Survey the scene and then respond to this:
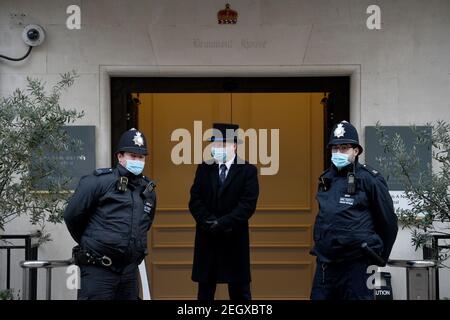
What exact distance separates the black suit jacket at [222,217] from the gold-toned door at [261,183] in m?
2.04

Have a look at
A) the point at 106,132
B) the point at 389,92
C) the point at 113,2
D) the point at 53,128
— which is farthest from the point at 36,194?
the point at 389,92

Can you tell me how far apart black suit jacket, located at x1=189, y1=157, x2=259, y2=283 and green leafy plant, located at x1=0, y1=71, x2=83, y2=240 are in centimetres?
126

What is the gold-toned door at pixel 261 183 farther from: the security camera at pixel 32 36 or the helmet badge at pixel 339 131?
the helmet badge at pixel 339 131

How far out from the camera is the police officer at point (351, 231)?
18.1ft

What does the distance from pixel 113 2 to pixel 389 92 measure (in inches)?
111

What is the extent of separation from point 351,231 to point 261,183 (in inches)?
147

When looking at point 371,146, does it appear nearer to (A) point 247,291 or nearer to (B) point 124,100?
(A) point 247,291

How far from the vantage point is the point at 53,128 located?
20.3ft

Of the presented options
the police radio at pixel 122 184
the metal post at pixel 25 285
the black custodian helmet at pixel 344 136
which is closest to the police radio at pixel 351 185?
the black custodian helmet at pixel 344 136

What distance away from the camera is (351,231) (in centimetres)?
554

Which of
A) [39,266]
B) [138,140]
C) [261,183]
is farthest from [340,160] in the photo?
[261,183]

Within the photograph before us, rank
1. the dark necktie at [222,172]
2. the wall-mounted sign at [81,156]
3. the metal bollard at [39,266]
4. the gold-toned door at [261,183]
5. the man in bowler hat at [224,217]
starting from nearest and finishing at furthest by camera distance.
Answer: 1. the metal bollard at [39,266]
2. the man in bowler hat at [224,217]
3. the dark necktie at [222,172]
4. the wall-mounted sign at [81,156]
5. the gold-toned door at [261,183]

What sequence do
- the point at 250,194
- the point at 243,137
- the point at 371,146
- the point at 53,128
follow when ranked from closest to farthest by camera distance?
the point at 53,128 < the point at 250,194 < the point at 371,146 < the point at 243,137

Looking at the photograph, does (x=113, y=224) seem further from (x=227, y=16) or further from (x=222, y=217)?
(x=227, y=16)
